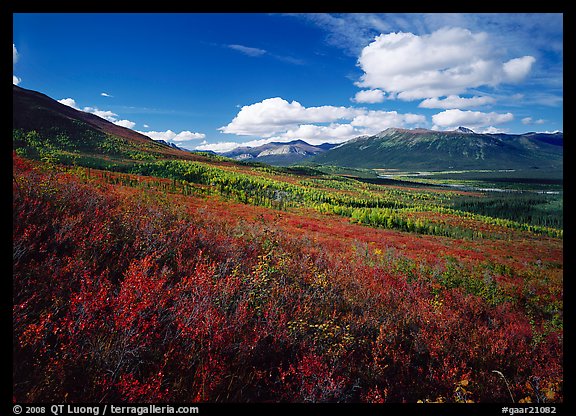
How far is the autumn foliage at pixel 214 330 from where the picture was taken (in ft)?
9.36

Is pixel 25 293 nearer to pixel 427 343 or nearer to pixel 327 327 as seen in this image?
pixel 327 327

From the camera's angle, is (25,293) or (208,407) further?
(25,293)

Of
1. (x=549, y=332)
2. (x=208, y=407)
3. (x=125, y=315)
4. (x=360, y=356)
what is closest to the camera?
(x=208, y=407)

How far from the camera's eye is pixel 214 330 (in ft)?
11.3

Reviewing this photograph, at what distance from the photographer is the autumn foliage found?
2854 mm

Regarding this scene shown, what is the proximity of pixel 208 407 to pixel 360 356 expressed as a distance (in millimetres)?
2348

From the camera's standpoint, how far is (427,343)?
14.8 ft
